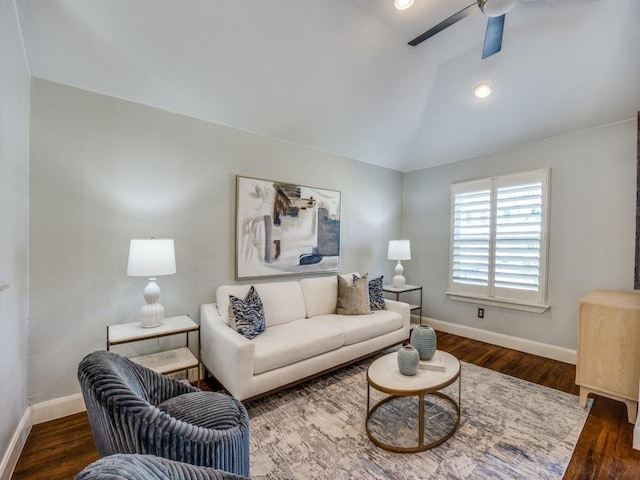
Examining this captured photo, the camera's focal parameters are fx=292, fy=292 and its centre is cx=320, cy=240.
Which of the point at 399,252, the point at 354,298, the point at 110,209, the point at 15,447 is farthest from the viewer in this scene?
the point at 399,252

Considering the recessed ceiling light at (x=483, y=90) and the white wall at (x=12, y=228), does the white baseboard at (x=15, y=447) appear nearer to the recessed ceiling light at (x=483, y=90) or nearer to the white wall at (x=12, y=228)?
the white wall at (x=12, y=228)

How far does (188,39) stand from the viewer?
2266 millimetres

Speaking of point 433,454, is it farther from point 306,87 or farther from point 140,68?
point 140,68

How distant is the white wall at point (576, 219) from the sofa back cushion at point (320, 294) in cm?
197

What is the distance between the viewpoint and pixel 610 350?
2352mm

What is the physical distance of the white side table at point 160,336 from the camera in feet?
7.02

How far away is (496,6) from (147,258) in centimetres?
294

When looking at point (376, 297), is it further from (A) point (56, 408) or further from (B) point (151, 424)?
(A) point (56, 408)

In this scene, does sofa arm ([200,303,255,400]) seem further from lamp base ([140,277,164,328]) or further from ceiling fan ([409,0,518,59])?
ceiling fan ([409,0,518,59])

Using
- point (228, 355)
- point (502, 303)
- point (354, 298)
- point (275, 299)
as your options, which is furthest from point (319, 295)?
point (502, 303)

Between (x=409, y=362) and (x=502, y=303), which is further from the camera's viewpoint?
(x=502, y=303)

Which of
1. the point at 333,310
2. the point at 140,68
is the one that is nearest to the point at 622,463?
the point at 333,310

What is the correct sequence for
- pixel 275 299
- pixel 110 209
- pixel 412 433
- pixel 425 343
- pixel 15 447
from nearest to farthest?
1. pixel 15 447
2. pixel 412 433
3. pixel 425 343
4. pixel 110 209
5. pixel 275 299

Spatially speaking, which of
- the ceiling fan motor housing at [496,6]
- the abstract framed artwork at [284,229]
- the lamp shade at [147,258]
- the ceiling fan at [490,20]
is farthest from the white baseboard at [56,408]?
the ceiling fan motor housing at [496,6]
